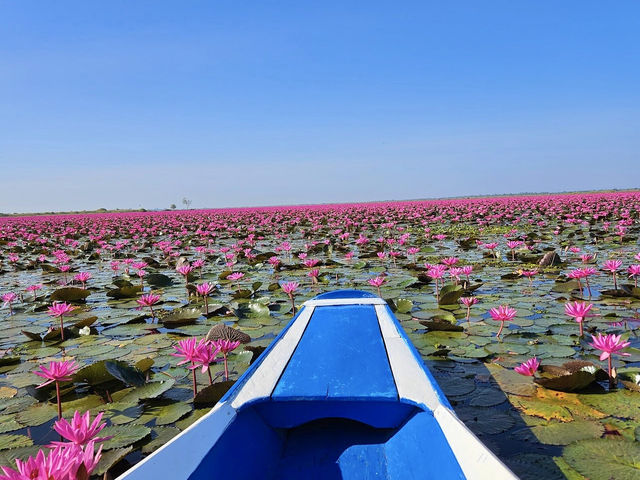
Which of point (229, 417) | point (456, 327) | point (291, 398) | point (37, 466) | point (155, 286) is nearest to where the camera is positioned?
point (37, 466)

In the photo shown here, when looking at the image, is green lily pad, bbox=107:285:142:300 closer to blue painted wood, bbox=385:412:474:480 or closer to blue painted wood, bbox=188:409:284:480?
blue painted wood, bbox=188:409:284:480

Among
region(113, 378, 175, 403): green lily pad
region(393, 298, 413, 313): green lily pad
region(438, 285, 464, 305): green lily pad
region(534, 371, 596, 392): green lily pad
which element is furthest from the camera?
region(438, 285, 464, 305): green lily pad

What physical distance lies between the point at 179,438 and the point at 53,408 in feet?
3.89

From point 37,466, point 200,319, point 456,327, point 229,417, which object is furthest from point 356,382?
point 200,319

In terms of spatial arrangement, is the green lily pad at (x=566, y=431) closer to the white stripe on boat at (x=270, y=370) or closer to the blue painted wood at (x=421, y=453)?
the blue painted wood at (x=421, y=453)

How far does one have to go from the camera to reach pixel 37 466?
0.73 metres

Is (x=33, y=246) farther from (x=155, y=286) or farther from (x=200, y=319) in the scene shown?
(x=200, y=319)

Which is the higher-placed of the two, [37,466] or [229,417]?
[37,466]

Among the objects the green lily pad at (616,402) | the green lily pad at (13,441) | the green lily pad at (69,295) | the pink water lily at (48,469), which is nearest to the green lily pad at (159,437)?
the green lily pad at (13,441)

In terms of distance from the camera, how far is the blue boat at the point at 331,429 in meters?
0.96

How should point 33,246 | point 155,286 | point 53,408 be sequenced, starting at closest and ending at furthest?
point 53,408, point 155,286, point 33,246

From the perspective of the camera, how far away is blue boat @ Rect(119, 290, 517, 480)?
3.15 feet

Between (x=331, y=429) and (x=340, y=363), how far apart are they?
0.86ft

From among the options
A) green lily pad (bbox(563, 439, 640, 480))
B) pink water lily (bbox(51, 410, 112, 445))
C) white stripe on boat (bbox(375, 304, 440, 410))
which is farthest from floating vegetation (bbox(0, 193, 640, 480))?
white stripe on boat (bbox(375, 304, 440, 410))
